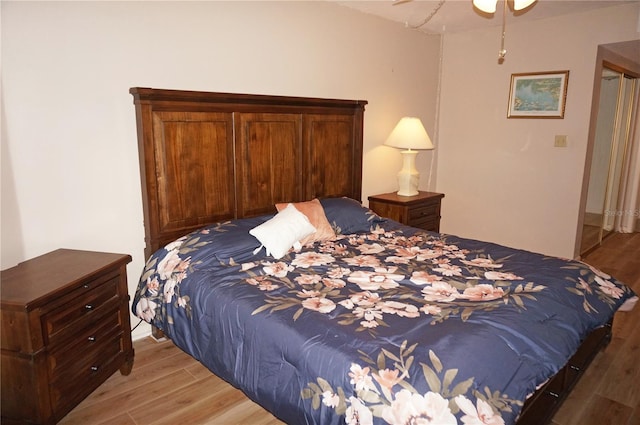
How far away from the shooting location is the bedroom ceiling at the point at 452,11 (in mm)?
3416

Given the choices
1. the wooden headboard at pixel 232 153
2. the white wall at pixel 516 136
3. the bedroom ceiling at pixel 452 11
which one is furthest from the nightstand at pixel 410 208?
the bedroom ceiling at pixel 452 11

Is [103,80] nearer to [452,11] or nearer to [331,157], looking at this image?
[331,157]

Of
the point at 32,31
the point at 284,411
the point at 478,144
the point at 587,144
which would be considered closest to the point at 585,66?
the point at 587,144

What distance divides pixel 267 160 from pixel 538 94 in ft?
8.96

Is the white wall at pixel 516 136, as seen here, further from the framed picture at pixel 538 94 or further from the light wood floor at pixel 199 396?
the light wood floor at pixel 199 396

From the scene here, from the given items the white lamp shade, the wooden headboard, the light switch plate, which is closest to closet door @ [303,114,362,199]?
the wooden headboard

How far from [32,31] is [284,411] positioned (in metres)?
2.14

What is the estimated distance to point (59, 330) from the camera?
1.82 meters

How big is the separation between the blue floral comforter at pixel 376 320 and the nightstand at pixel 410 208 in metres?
0.97

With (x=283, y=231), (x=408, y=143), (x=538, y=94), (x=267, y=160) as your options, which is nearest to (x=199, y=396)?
(x=283, y=231)

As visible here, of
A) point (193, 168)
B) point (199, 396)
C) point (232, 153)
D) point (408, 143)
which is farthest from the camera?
point (408, 143)

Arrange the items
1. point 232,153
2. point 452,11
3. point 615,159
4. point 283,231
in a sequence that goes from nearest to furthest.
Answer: point 283,231, point 232,153, point 452,11, point 615,159

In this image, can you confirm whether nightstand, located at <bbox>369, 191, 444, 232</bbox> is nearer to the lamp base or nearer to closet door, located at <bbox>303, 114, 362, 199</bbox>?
the lamp base

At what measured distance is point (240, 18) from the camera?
2852 mm
